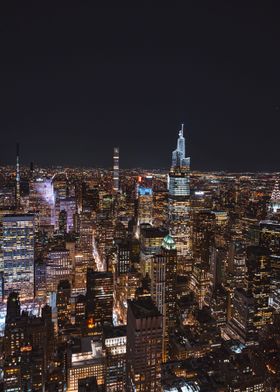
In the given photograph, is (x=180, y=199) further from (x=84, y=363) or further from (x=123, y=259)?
(x=84, y=363)

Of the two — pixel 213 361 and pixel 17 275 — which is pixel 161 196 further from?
pixel 213 361

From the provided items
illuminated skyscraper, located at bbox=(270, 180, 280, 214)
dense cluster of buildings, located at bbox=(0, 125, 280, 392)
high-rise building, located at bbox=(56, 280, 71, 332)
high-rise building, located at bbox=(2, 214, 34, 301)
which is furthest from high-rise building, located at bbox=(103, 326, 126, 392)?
illuminated skyscraper, located at bbox=(270, 180, 280, 214)

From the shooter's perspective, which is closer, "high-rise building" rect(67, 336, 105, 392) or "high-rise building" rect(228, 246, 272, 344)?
"high-rise building" rect(67, 336, 105, 392)

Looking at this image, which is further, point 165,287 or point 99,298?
point 99,298

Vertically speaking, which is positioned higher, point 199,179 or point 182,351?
point 199,179

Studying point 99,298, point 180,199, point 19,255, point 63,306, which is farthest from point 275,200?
point 19,255

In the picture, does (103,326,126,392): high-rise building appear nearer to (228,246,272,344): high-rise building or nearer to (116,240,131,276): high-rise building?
(228,246,272,344): high-rise building

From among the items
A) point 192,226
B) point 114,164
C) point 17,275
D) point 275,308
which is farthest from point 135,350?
point 114,164
